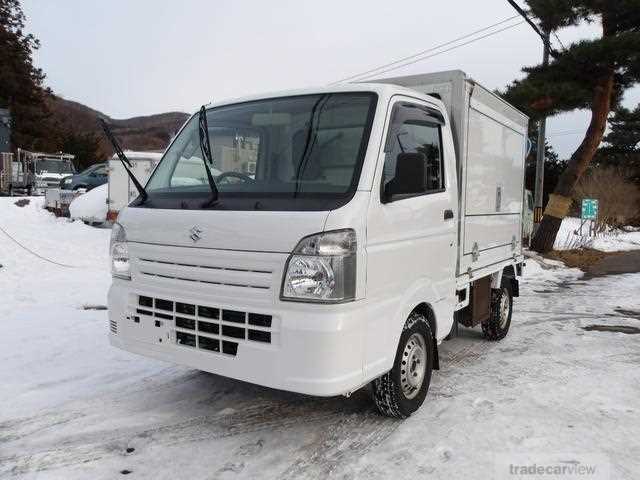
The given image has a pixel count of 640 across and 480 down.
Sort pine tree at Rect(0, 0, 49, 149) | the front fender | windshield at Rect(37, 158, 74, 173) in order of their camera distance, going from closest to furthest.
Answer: the front fender, windshield at Rect(37, 158, 74, 173), pine tree at Rect(0, 0, 49, 149)

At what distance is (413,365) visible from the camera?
401 cm

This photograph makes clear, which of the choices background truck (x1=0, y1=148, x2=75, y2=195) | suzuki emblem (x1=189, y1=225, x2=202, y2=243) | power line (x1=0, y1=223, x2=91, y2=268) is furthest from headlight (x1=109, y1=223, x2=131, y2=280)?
background truck (x1=0, y1=148, x2=75, y2=195)

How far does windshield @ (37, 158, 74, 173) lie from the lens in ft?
88.6

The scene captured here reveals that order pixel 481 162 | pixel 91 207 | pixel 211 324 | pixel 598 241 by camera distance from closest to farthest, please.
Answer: pixel 211 324
pixel 481 162
pixel 91 207
pixel 598 241

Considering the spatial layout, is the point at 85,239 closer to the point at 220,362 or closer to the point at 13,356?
the point at 13,356

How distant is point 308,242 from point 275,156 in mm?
954

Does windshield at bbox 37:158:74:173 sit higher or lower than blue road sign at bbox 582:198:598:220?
higher

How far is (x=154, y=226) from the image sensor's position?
3.57 meters

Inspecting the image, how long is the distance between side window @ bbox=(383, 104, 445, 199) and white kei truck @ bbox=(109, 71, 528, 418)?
0.04 feet

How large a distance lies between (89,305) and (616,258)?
1569cm

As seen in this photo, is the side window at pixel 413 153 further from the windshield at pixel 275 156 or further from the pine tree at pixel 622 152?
the pine tree at pixel 622 152

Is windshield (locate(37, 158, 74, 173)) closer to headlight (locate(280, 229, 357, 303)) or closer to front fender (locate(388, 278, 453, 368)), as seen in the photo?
front fender (locate(388, 278, 453, 368))

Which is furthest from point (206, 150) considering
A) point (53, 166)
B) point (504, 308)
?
point (53, 166)

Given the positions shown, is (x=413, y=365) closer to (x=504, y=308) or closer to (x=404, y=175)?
(x=404, y=175)
